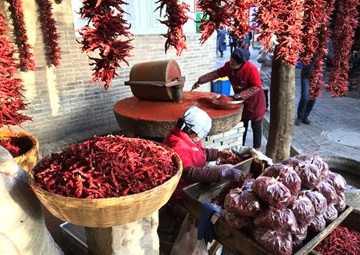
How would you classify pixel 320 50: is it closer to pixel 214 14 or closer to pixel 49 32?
pixel 214 14

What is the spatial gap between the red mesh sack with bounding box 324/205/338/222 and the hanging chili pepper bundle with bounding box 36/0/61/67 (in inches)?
185

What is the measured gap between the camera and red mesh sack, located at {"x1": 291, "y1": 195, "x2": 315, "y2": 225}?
Result: 1.74 metres

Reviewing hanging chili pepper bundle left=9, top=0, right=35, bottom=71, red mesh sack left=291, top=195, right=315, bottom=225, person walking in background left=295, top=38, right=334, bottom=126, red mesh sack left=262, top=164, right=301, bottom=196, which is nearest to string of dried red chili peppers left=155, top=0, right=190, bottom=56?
red mesh sack left=262, top=164, right=301, bottom=196

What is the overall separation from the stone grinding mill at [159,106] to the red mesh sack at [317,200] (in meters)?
2.25

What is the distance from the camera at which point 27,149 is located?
3.42m

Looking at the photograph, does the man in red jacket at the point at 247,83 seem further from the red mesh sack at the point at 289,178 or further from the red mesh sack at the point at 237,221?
the red mesh sack at the point at 237,221

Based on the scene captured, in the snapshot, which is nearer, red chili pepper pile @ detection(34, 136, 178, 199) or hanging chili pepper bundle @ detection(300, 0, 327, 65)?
red chili pepper pile @ detection(34, 136, 178, 199)

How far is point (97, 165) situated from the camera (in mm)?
1813

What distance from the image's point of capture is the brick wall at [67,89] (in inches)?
201

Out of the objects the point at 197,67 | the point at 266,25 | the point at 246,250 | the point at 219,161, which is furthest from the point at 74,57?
the point at 246,250

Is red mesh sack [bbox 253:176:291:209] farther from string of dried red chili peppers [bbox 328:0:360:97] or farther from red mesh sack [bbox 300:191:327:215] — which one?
string of dried red chili peppers [bbox 328:0:360:97]

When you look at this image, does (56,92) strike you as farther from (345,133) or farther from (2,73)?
(345,133)

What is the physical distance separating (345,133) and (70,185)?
6519 millimetres

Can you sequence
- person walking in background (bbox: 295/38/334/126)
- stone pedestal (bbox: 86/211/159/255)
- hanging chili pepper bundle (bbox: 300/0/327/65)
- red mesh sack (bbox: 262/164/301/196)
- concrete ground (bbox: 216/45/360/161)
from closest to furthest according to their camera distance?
red mesh sack (bbox: 262/164/301/196), stone pedestal (bbox: 86/211/159/255), hanging chili pepper bundle (bbox: 300/0/327/65), concrete ground (bbox: 216/45/360/161), person walking in background (bbox: 295/38/334/126)
